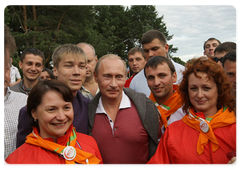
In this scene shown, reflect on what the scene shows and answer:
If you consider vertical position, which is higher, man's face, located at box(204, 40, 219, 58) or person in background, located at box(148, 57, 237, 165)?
man's face, located at box(204, 40, 219, 58)

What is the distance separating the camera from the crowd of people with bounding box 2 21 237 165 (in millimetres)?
2008

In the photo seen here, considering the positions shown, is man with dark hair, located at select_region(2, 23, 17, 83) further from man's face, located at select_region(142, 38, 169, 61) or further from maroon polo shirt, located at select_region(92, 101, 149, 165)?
man's face, located at select_region(142, 38, 169, 61)

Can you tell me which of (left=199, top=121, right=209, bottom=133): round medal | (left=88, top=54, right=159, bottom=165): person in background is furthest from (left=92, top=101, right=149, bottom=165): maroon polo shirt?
(left=199, top=121, right=209, bottom=133): round medal

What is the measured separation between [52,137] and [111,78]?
0.90 meters

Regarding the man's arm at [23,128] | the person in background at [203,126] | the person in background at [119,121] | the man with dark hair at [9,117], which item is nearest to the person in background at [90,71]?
the person in background at [119,121]

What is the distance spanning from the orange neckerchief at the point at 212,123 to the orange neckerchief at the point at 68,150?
3.30 feet

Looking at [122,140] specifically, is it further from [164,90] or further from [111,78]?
[164,90]

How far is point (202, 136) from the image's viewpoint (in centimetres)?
204

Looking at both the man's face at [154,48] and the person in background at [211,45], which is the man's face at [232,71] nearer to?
the man's face at [154,48]

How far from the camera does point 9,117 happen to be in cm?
249

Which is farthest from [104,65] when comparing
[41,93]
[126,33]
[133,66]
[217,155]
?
[126,33]

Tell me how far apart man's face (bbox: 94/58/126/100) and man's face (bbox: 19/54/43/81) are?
194 cm

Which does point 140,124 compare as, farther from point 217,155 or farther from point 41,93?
point 41,93

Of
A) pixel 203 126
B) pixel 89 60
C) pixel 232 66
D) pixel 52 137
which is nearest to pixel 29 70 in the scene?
pixel 89 60
